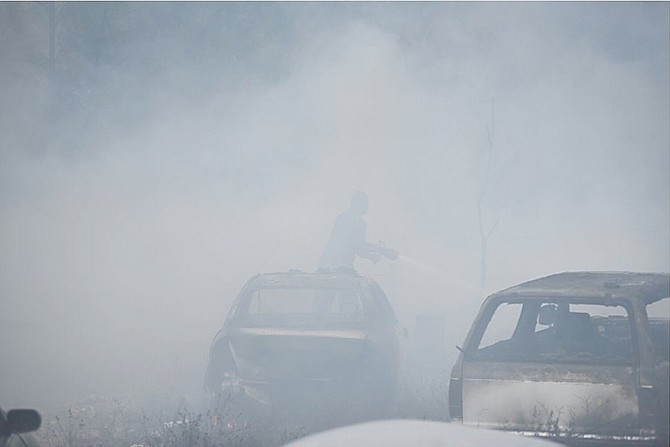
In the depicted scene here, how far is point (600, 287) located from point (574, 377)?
652mm

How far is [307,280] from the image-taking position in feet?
30.0

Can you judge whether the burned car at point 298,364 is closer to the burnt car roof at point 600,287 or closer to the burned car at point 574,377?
the burned car at point 574,377

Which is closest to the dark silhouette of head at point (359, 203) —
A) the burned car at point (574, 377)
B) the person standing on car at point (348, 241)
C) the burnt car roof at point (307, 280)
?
the person standing on car at point (348, 241)

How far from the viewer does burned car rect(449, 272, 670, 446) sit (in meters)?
6.14

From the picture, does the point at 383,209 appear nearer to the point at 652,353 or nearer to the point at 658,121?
the point at 658,121

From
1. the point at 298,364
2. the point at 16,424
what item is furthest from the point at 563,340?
the point at 16,424

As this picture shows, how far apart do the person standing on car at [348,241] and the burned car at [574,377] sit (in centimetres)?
555

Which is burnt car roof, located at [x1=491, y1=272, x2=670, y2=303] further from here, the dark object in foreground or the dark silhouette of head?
the dark silhouette of head

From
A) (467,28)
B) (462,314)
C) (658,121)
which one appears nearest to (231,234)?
(462,314)

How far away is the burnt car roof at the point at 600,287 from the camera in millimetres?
6496

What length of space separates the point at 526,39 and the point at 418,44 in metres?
1.76

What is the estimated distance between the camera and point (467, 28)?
17594mm

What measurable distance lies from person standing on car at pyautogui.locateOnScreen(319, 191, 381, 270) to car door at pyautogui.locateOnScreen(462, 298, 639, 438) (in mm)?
5636

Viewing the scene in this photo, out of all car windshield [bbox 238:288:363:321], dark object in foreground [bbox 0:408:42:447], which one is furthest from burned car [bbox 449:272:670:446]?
dark object in foreground [bbox 0:408:42:447]
